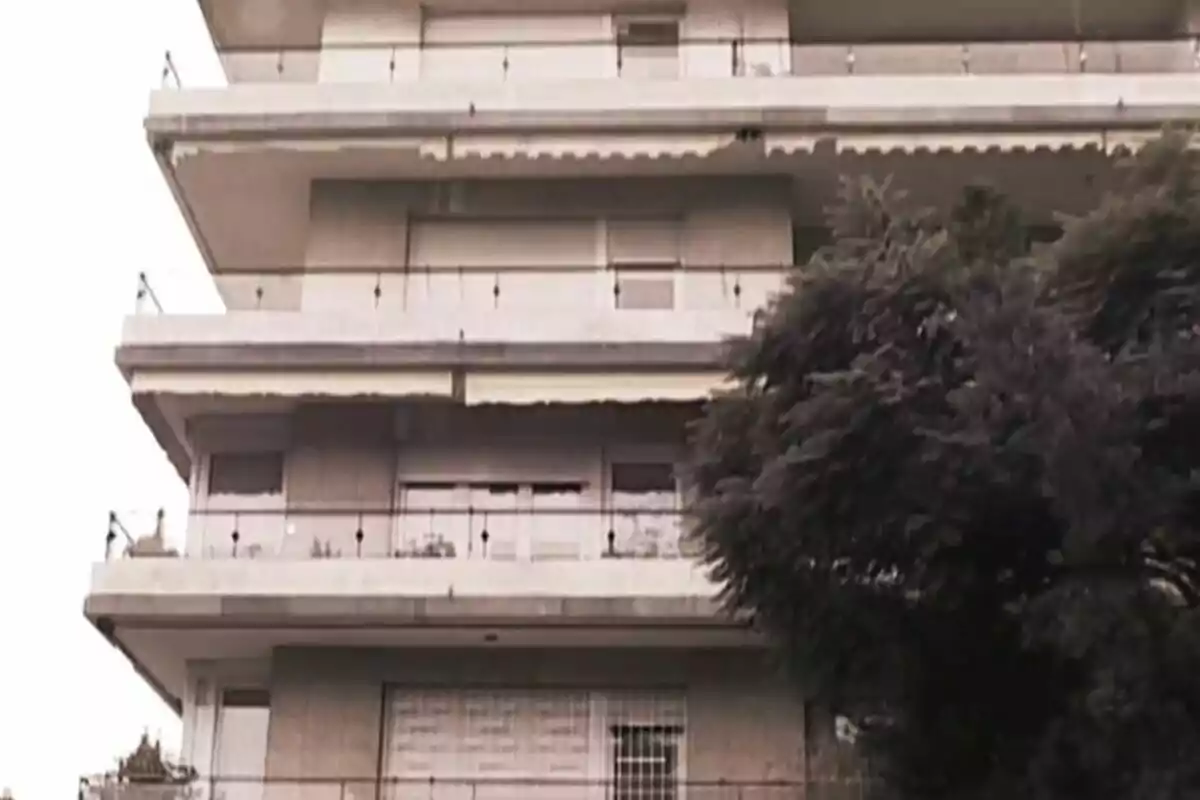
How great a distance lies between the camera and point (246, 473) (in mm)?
19812

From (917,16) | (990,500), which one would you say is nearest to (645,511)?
(990,500)

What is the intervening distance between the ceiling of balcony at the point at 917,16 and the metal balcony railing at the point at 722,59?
1.15 ft

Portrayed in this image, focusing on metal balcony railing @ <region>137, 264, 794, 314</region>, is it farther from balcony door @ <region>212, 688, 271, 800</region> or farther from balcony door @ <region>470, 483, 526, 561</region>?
balcony door @ <region>212, 688, 271, 800</region>

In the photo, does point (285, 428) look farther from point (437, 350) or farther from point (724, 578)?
point (724, 578)

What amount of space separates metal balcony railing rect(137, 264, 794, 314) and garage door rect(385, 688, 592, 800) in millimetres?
4254

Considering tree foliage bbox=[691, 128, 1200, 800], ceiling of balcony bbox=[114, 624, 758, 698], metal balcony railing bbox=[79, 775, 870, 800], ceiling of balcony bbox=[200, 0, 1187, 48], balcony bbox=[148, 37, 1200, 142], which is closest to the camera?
tree foliage bbox=[691, 128, 1200, 800]

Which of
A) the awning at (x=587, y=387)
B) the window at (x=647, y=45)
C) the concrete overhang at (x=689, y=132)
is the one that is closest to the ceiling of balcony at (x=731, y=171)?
the concrete overhang at (x=689, y=132)

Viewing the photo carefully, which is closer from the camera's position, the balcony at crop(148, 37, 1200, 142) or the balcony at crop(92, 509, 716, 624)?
the balcony at crop(92, 509, 716, 624)

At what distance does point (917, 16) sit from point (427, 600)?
940 centimetres

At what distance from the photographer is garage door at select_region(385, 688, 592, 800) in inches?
705

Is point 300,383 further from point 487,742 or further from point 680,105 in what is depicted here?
point 680,105

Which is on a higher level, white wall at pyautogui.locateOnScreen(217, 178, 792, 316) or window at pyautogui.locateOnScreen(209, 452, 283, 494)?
white wall at pyautogui.locateOnScreen(217, 178, 792, 316)

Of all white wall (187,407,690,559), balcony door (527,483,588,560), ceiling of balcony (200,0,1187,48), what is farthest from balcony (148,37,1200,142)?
balcony door (527,483,588,560)

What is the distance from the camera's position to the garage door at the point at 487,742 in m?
17.9
